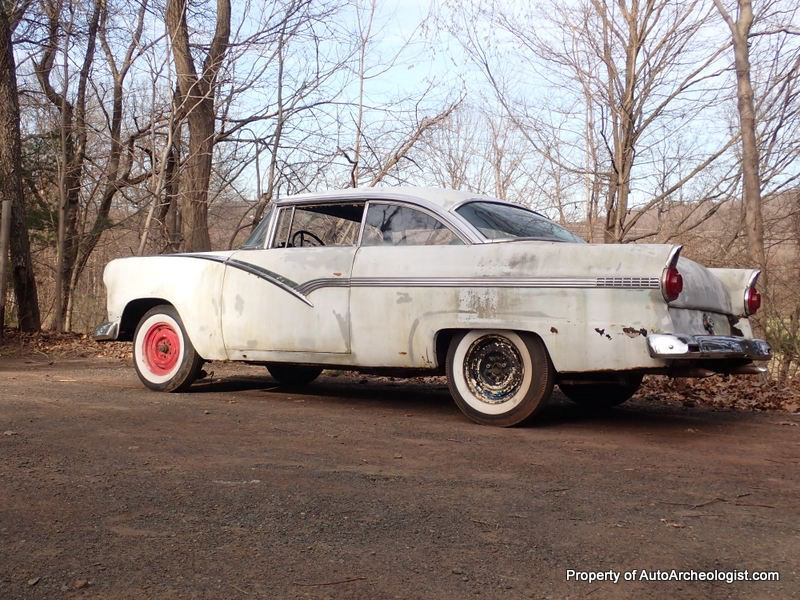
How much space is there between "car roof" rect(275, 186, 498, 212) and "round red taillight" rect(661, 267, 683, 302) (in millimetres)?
1760

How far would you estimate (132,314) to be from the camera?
746cm

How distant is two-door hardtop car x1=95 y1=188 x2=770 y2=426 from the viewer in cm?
482

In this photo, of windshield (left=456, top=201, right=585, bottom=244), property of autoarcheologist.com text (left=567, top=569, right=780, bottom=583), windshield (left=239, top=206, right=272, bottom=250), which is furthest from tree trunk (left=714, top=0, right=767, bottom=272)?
property of autoarcheologist.com text (left=567, top=569, right=780, bottom=583)

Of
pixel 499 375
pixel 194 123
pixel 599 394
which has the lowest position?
pixel 599 394

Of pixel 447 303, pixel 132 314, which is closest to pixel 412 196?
pixel 447 303

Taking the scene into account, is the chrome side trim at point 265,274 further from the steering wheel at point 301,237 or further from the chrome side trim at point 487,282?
the steering wheel at point 301,237

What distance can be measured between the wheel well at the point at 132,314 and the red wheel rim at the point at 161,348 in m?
0.27

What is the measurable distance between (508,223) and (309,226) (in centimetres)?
185

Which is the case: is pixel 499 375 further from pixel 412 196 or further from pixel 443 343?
pixel 412 196

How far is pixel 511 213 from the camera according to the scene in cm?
610

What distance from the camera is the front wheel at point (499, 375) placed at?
5137mm

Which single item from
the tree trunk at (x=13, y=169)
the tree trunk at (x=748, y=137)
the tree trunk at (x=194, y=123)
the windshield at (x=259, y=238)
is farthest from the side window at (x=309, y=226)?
the tree trunk at (x=13, y=169)

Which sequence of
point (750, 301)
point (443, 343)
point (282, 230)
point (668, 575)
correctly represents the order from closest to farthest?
point (668, 575) < point (750, 301) < point (443, 343) < point (282, 230)

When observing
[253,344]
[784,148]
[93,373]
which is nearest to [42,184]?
[93,373]
